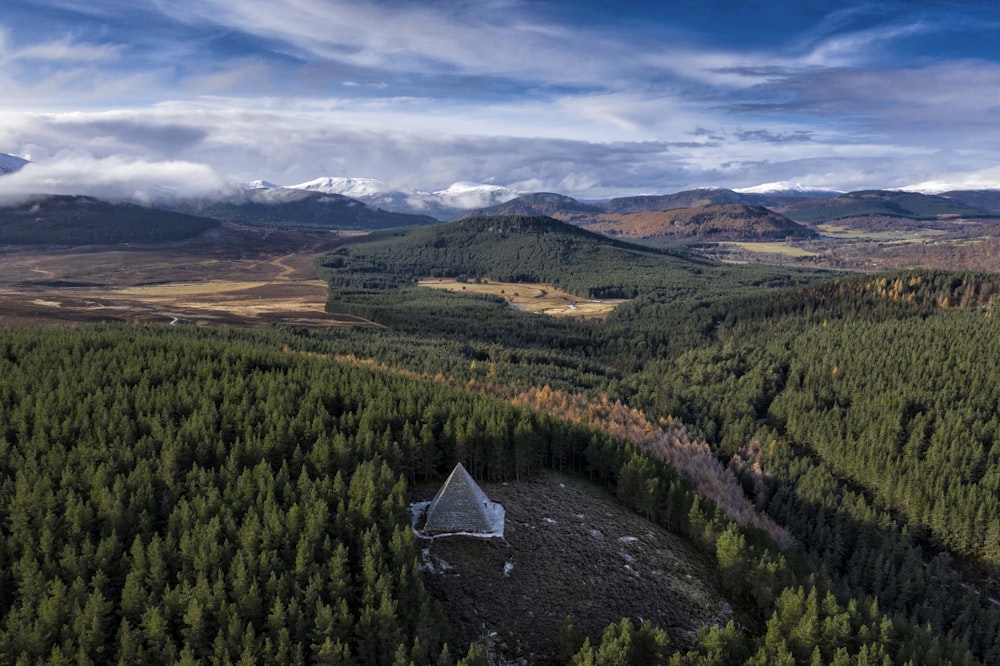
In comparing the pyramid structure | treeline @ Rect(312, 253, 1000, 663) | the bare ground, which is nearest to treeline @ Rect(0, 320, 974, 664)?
the bare ground

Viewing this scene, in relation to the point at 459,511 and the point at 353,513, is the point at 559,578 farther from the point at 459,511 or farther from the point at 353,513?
the point at 353,513

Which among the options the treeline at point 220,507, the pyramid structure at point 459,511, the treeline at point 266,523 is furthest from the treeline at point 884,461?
the treeline at point 220,507

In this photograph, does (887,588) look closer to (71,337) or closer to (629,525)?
(629,525)

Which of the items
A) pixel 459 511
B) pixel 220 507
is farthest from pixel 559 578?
pixel 220 507

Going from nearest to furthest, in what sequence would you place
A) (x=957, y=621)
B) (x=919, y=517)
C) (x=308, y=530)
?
(x=308, y=530) → (x=957, y=621) → (x=919, y=517)

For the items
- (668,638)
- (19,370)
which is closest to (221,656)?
(668,638)
